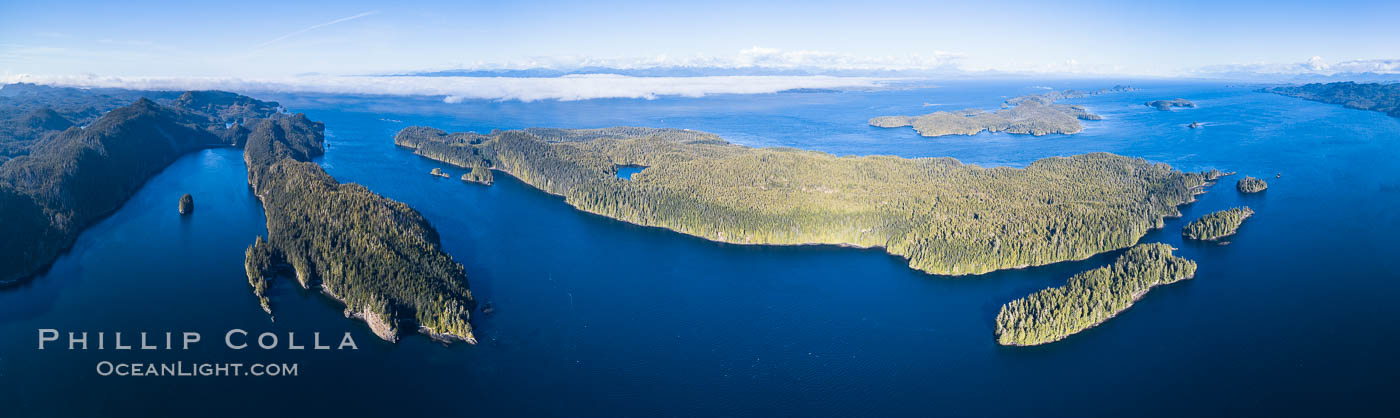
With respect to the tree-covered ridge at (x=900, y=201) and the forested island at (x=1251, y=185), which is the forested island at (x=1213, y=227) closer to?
the tree-covered ridge at (x=900, y=201)

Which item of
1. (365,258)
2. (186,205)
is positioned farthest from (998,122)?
(186,205)

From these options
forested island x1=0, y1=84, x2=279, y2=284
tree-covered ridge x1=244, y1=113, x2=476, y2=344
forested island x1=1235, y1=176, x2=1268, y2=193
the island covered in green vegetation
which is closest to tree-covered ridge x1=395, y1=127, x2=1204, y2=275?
forested island x1=1235, y1=176, x2=1268, y2=193

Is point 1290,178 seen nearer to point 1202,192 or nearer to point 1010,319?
point 1202,192

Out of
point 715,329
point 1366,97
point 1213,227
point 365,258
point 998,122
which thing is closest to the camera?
point 715,329

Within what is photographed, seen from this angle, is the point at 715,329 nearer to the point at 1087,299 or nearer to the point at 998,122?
the point at 1087,299

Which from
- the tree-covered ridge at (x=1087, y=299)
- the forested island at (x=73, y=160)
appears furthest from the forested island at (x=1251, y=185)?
the forested island at (x=73, y=160)

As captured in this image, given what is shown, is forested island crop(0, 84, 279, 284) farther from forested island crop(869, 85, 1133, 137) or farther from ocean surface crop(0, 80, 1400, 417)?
forested island crop(869, 85, 1133, 137)
